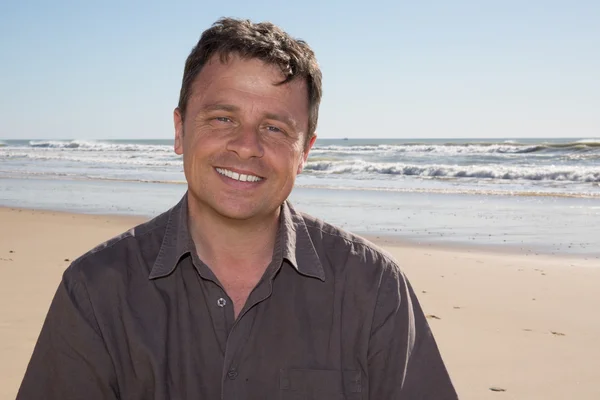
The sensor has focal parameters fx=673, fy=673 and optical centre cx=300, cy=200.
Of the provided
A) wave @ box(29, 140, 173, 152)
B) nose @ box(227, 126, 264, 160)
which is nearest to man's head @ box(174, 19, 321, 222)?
nose @ box(227, 126, 264, 160)

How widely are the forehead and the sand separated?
2.91 meters

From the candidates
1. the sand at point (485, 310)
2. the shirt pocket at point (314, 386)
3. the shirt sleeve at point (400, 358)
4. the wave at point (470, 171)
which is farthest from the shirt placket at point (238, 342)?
the wave at point (470, 171)

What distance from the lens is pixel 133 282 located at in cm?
200

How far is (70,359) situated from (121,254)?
34cm

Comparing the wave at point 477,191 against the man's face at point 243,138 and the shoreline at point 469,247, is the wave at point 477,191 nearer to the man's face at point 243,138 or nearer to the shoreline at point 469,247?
the shoreline at point 469,247

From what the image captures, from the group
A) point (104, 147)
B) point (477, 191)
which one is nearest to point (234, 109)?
point (477, 191)

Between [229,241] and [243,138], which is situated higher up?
[243,138]

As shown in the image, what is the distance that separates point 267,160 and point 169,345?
66 cm

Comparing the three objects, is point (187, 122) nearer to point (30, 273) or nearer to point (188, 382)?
point (188, 382)

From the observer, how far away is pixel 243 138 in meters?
2.16

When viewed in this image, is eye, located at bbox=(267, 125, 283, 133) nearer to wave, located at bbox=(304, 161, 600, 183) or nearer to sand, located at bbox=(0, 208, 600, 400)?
sand, located at bbox=(0, 208, 600, 400)

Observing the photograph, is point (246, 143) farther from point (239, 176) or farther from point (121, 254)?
point (121, 254)

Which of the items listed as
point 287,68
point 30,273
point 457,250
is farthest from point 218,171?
point 457,250

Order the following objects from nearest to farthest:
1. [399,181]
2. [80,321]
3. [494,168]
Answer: [80,321], [399,181], [494,168]
